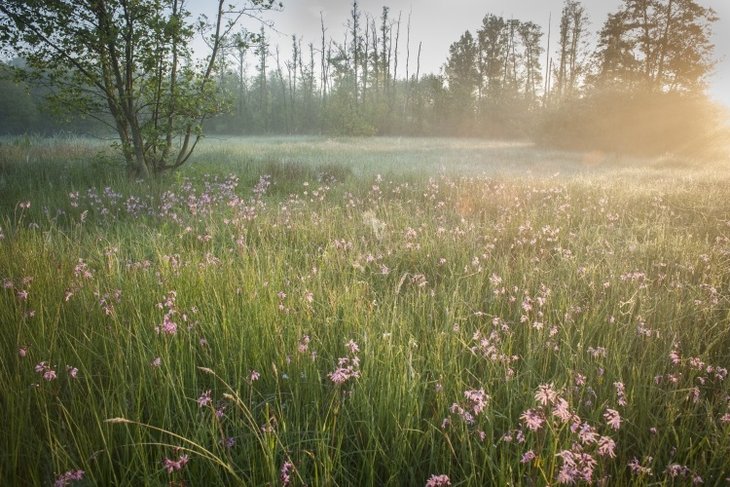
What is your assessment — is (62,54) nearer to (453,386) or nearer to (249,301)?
(249,301)

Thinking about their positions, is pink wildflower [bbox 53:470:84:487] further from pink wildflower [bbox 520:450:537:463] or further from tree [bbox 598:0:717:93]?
tree [bbox 598:0:717:93]

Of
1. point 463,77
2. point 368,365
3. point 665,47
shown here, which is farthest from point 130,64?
point 463,77

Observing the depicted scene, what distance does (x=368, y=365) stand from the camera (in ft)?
6.44

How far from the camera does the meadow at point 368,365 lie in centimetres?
141

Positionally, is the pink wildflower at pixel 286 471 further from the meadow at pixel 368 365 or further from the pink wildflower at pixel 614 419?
the pink wildflower at pixel 614 419

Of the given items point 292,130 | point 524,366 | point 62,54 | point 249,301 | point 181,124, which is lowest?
point 524,366

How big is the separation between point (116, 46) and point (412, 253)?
301 inches

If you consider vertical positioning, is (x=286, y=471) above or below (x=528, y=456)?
below

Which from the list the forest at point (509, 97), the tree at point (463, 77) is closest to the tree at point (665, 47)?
the forest at point (509, 97)

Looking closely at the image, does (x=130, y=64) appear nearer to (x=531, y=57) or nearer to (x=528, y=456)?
(x=528, y=456)

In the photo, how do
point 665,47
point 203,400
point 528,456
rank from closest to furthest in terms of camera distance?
point 528,456, point 203,400, point 665,47

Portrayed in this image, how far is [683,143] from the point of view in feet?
81.4

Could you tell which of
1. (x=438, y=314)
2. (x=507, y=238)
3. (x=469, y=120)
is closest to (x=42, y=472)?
(x=438, y=314)

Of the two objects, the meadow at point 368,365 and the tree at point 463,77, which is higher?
the tree at point 463,77
